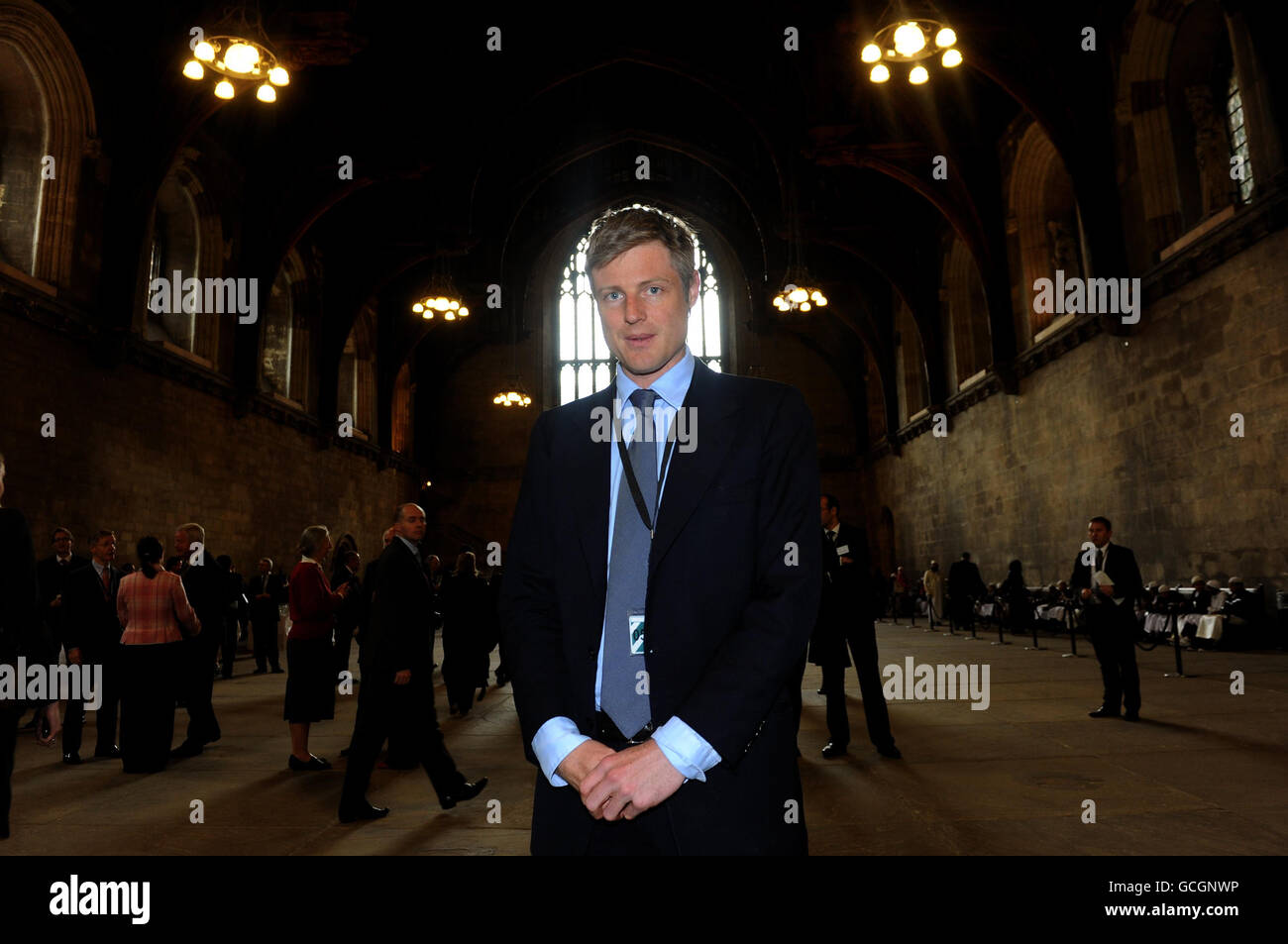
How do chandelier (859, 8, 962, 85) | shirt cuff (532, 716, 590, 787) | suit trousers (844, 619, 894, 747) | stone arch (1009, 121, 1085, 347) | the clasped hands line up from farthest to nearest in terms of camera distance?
stone arch (1009, 121, 1085, 347) < chandelier (859, 8, 962, 85) < suit trousers (844, 619, 894, 747) < shirt cuff (532, 716, 590, 787) < the clasped hands

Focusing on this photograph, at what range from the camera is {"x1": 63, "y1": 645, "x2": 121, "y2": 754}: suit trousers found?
6.29 meters

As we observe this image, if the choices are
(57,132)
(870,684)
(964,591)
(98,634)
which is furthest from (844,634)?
(57,132)

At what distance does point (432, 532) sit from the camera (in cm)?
2614

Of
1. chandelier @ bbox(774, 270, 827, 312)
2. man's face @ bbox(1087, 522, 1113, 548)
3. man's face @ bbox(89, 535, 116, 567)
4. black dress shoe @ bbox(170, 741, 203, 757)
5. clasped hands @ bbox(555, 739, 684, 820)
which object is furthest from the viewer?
chandelier @ bbox(774, 270, 827, 312)

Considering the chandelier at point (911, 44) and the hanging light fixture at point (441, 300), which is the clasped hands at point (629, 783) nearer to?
the chandelier at point (911, 44)

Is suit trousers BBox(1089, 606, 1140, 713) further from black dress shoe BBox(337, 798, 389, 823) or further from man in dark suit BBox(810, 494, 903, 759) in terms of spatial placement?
black dress shoe BBox(337, 798, 389, 823)

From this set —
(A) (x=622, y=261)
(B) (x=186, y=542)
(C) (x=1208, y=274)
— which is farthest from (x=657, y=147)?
(A) (x=622, y=261)

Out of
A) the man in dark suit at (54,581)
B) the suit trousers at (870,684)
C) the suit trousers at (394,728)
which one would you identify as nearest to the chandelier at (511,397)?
the man in dark suit at (54,581)

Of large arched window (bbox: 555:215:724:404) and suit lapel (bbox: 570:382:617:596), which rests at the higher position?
large arched window (bbox: 555:215:724:404)

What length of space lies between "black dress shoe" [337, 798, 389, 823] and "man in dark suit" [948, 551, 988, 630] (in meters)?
13.8

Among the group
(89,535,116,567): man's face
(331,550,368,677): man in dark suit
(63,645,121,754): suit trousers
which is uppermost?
(89,535,116,567): man's face

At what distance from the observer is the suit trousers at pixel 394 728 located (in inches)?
176

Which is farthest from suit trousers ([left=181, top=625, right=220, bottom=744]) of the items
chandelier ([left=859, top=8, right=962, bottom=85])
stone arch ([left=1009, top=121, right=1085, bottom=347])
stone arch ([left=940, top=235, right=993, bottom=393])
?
stone arch ([left=940, top=235, right=993, bottom=393])
